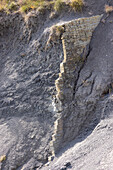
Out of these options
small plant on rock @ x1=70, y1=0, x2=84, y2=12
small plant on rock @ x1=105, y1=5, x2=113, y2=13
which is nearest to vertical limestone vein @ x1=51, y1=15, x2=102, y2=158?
small plant on rock @ x1=105, y1=5, x2=113, y2=13

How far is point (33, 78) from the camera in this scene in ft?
33.2

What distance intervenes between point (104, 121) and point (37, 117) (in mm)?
3355

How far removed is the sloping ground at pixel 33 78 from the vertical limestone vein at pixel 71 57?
1.15ft

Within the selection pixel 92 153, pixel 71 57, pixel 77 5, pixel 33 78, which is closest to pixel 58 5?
pixel 77 5

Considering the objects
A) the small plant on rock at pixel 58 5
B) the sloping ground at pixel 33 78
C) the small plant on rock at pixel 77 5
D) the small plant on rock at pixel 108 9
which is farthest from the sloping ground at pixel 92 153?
the small plant on rock at pixel 58 5

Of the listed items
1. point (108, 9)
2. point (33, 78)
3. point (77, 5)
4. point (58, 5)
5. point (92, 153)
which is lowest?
point (92, 153)

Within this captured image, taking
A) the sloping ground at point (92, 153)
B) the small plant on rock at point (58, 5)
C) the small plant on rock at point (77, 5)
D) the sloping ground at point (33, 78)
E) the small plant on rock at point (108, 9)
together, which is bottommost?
the sloping ground at point (92, 153)

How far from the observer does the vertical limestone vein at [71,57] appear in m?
8.92

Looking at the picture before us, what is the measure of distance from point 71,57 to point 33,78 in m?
2.35

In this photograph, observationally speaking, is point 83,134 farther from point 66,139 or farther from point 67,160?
point 67,160

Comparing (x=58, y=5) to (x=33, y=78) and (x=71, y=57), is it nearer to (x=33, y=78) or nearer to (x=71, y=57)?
(x=71, y=57)

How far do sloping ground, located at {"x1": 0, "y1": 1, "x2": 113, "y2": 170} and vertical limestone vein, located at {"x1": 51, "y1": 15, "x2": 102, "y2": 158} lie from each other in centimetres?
35

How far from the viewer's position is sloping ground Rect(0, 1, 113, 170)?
8.91 m

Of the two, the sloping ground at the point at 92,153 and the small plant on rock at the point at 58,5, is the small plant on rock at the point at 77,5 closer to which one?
the small plant on rock at the point at 58,5
